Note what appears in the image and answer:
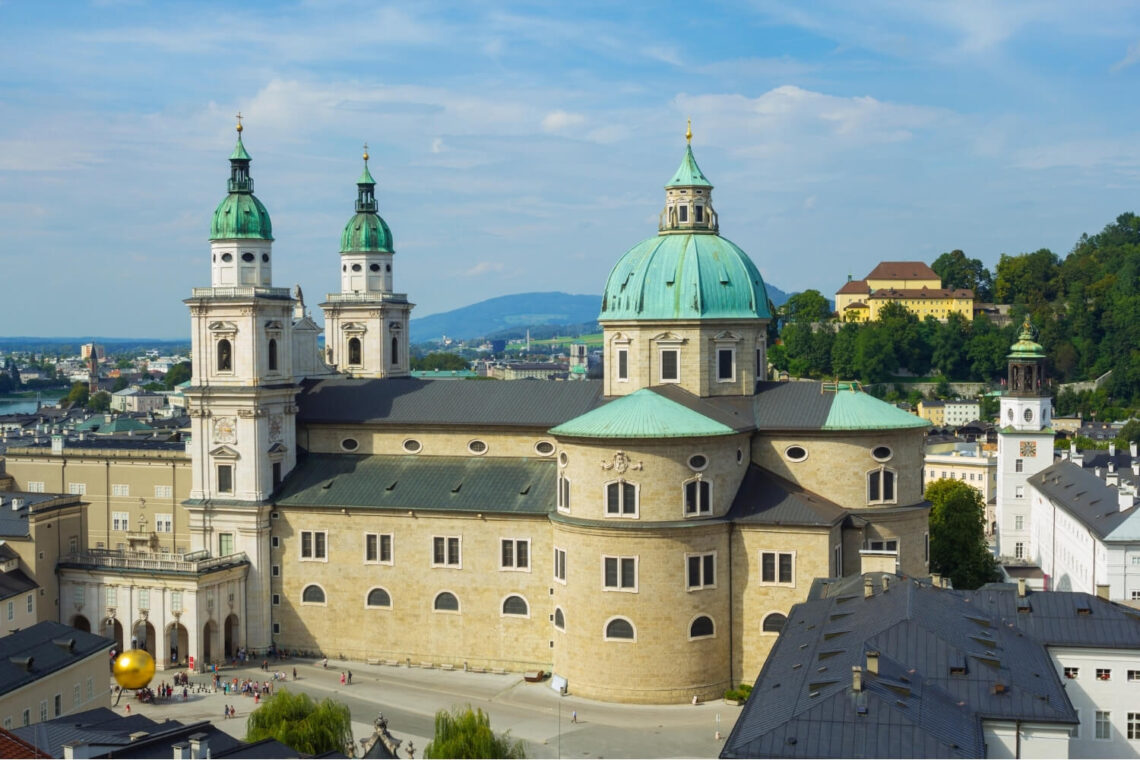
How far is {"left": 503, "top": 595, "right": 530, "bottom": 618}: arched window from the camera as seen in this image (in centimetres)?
6781

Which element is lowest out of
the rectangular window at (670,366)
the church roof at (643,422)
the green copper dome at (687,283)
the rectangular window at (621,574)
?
the rectangular window at (621,574)

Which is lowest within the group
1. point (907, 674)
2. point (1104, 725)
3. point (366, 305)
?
point (1104, 725)

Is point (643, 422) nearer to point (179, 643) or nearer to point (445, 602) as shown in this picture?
point (445, 602)

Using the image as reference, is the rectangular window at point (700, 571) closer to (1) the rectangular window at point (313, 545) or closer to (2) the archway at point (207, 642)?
(1) the rectangular window at point (313, 545)

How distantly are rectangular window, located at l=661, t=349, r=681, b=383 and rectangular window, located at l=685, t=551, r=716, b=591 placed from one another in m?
10.4

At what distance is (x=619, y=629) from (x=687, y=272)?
1877cm

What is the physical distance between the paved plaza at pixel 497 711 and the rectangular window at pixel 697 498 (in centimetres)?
882

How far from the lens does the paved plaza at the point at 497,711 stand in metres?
55.8

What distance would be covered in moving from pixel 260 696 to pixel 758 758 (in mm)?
35292

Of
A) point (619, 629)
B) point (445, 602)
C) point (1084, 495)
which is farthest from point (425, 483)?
point (1084, 495)

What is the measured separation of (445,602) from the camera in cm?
6912

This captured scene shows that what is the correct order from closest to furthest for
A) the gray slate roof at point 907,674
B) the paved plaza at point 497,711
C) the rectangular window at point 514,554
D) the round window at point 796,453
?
the gray slate roof at point 907,674, the paved plaza at point 497,711, the round window at point 796,453, the rectangular window at point 514,554

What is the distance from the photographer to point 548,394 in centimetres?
7331

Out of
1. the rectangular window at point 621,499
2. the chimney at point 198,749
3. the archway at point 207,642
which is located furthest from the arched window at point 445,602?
the chimney at point 198,749
